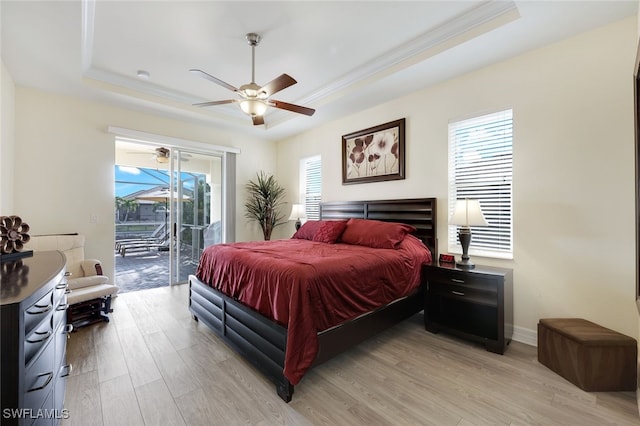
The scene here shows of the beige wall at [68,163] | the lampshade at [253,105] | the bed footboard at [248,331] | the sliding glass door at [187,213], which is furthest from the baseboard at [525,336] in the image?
the beige wall at [68,163]

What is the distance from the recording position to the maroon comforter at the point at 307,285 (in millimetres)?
1854

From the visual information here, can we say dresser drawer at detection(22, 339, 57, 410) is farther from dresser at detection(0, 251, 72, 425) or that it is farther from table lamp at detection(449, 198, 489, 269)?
table lamp at detection(449, 198, 489, 269)

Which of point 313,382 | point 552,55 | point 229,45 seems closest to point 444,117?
point 552,55

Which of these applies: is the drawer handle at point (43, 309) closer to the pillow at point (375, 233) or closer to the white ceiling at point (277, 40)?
the white ceiling at point (277, 40)

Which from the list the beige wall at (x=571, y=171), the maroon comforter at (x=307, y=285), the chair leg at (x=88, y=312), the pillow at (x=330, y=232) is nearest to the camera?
the maroon comforter at (x=307, y=285)

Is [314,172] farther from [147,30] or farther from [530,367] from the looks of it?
[530,367]

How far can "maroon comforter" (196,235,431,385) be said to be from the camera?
185 centimetres

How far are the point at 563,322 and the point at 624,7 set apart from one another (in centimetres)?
256

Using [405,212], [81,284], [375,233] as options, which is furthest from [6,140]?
[405,212]

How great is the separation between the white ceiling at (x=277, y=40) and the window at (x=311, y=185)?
5.28ft

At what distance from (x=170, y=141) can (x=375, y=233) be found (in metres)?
3.68

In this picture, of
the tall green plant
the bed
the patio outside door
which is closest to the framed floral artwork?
the bed

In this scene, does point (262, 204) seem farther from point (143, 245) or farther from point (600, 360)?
point (600, 360)

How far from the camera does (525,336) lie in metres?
2.68
